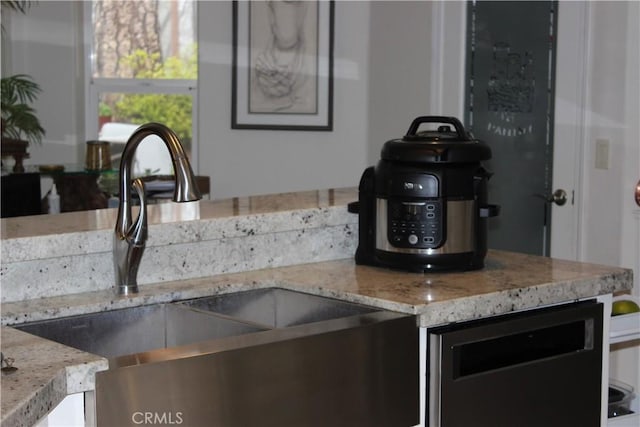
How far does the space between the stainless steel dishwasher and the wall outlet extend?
170 cm

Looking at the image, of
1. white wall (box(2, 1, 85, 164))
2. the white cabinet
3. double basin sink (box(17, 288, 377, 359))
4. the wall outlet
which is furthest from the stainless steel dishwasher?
white wall (box(2, 1, 85, 164))

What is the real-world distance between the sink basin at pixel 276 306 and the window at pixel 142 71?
3.77 m

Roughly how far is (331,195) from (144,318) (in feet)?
2.71

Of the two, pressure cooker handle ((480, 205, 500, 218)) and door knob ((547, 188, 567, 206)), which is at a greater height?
pressure cooker handle ((480, 205, 500, 218))

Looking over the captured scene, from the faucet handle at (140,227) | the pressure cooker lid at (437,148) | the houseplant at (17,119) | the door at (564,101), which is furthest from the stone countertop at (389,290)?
the houseplant at (17,119)

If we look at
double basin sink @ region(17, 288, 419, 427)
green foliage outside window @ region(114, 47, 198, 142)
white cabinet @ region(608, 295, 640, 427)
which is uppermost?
green foliage outside window @ region(114, 47, 198, 142)

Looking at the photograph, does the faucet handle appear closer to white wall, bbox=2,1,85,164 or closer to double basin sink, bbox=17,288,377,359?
double basin sink, bbox=17,288,377,359

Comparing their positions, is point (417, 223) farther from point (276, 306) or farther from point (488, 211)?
point (276, 306)

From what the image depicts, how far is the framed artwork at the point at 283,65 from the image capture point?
18.2ft

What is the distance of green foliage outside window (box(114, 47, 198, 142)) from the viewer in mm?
5961

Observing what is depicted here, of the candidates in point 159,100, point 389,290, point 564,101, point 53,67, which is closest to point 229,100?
point 159,100

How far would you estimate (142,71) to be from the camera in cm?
601

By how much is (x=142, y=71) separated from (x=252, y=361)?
4.61m

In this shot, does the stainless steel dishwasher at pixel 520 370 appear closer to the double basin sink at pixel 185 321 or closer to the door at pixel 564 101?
the double basin sink at pixel 185 321
